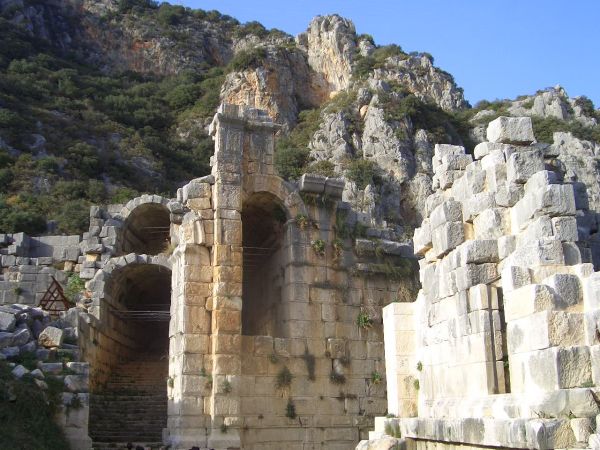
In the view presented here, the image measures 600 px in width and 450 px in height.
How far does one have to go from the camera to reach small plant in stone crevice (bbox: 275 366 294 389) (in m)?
15.0

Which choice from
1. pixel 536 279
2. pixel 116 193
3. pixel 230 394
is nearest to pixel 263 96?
pixel 116 193

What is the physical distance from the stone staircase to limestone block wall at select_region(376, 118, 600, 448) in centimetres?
773

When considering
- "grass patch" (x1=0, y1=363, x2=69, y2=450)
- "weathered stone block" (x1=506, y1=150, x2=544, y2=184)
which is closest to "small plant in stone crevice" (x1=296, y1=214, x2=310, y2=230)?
"grass patch" (x1=0, y1=363, x2=69, y2=450)

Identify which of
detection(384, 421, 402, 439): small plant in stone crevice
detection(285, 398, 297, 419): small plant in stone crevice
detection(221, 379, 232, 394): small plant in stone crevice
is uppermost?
detection(221, 379, 232, 394): small plant in stone crevice

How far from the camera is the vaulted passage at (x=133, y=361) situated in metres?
16.2

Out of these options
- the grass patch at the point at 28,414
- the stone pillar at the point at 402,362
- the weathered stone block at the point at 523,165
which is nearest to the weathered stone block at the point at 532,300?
the weathered stone block at the point at 523,165

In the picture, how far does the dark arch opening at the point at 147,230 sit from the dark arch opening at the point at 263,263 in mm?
3079

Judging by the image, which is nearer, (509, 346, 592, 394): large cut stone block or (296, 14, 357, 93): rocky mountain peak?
(509, 346, 592, 394): large cut stone block

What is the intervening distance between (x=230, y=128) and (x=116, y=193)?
22314mm

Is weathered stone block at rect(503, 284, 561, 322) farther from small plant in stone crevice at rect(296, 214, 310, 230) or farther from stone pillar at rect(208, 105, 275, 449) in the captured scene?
small plant in stone crevice at rect(296, 214, 310, 230)

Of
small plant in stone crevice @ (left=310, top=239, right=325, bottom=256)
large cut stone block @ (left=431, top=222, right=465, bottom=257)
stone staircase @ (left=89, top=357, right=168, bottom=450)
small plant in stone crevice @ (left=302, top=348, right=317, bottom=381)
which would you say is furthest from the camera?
small plant in stone crevice @ (left=310, top=239, right=325, bottom=256)

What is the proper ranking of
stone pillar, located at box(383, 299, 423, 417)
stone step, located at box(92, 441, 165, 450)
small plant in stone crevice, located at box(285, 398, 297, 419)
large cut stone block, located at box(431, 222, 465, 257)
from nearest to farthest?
large cut stone block, located at box(431, 222, 465, 257)
stone pillar, located at box(383, 299, 423, 417)
stone step, located at box(92, 441, 165, 450)
small plant in stone crevice, located at box(285, 398, 297, 419)

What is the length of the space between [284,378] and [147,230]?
30.1ft

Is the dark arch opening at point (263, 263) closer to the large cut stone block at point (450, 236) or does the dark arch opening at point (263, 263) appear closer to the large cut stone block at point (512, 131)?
the large cut stone block at point (450, 236)
